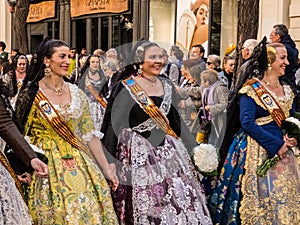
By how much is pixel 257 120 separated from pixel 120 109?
1182 millimetres

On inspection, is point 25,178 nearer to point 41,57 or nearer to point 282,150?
point 41,57

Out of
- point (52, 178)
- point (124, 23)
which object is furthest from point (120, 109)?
point (124, 23)

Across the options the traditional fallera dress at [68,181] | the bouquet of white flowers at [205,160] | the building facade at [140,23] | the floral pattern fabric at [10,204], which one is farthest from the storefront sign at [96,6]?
the floral pattern fabric at [10,204]

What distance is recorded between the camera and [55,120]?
225 inches

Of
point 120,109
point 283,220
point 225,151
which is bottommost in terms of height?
point 283,220

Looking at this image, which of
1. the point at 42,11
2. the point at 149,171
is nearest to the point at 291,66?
the point at 149,171

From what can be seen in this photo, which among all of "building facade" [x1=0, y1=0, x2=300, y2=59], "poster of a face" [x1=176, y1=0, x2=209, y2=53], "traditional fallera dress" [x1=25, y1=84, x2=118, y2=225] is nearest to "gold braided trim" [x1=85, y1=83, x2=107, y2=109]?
"building facade" [x1=0, y1=0, x2=300, y2=59]

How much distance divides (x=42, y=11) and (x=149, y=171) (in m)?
21.2

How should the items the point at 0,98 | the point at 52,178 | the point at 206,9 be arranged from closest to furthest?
the point at 0,98 → the point at 52,178 → the point at 206,9

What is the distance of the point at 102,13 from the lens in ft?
74.8

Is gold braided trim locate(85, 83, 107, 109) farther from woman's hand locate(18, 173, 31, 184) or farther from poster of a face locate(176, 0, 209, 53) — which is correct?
poster of a face locate(176, 0, 209, 53)

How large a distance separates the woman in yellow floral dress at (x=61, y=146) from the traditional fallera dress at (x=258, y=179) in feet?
3.51

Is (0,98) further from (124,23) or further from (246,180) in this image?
(124,23)

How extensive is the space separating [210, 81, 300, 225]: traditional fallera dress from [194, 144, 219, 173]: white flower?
0.24 meters
